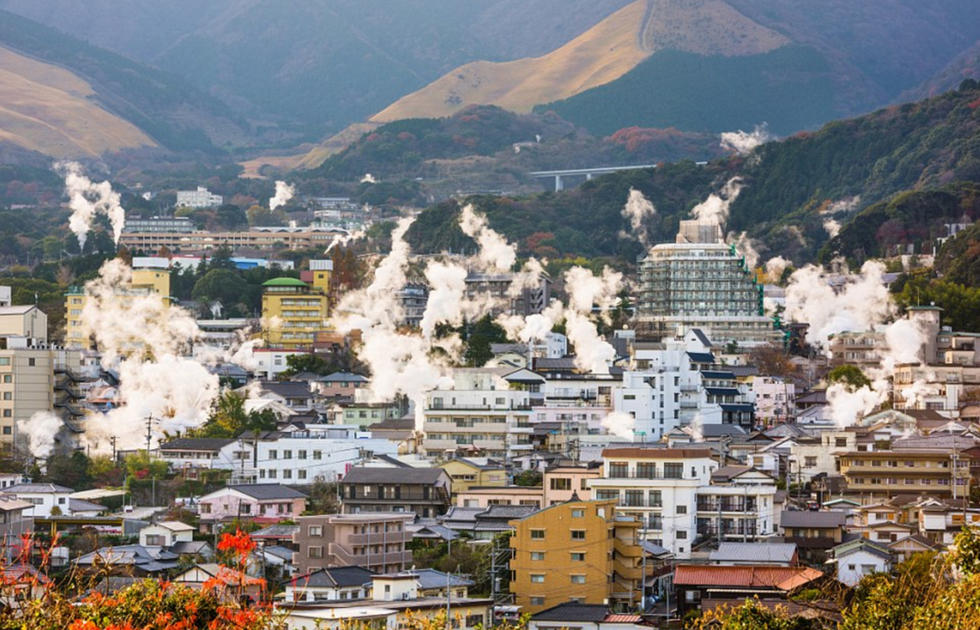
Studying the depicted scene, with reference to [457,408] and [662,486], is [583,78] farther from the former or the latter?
[662,486]

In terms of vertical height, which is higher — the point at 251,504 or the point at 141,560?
the point at 251,504

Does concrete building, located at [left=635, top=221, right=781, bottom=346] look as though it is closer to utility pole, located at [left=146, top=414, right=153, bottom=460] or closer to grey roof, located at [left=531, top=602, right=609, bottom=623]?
utility pole, located at [left=146, top=414, right=153, bottom=460]

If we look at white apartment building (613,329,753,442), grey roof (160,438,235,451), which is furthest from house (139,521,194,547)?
white apartment building (613,329,753,442)

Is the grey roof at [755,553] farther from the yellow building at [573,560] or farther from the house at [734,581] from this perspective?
the yellow building at [573,560]

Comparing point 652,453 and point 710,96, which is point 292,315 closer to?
point 652,453

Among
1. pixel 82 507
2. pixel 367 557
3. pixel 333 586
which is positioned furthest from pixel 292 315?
pixel 333 586

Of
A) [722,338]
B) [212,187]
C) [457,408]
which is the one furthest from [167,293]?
[212,187]
